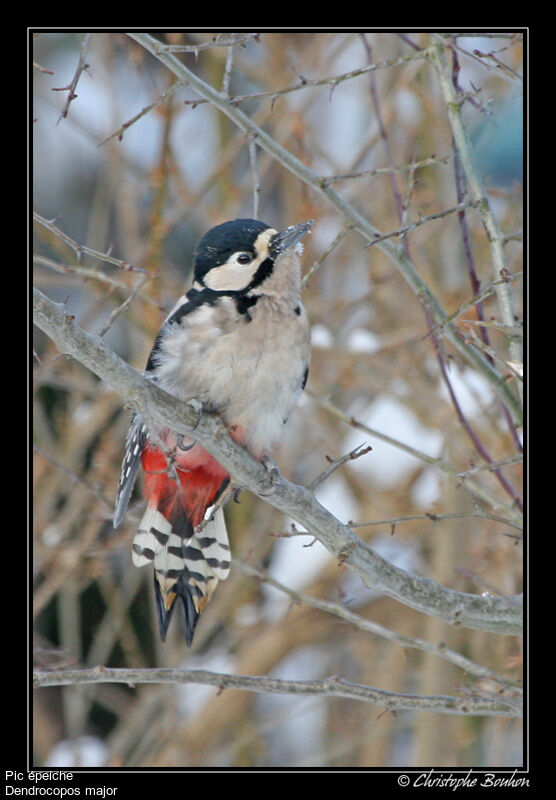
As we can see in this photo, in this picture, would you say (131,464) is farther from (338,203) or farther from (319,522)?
(338,203)

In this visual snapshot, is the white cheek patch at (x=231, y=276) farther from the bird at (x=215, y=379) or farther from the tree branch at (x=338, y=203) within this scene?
the tree branch at (x=338, y=203)

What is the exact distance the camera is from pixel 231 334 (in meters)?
3.61

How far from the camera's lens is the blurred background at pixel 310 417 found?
523 centimetres

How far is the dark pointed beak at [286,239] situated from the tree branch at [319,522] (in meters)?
0.89

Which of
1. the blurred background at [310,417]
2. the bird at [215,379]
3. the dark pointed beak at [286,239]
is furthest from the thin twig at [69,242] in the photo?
the blurred background at [310,417]

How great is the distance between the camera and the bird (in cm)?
359

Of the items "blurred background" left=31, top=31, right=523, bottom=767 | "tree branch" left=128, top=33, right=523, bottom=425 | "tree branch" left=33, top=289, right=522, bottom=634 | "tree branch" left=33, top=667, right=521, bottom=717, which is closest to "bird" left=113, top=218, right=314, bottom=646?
"tree branch" left=33, top=289, right=522, bottom=634

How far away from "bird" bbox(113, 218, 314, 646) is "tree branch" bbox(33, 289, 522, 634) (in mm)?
220

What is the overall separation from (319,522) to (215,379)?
2.41 feet

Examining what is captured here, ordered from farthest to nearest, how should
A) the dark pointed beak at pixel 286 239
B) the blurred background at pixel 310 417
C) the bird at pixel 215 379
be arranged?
the blurred background at pixel 310 417 → the dark pointed beak at pixel 286 239 → the bird at pixel 215 379

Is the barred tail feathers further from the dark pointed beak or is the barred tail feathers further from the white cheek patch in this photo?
the dark pointed beak
